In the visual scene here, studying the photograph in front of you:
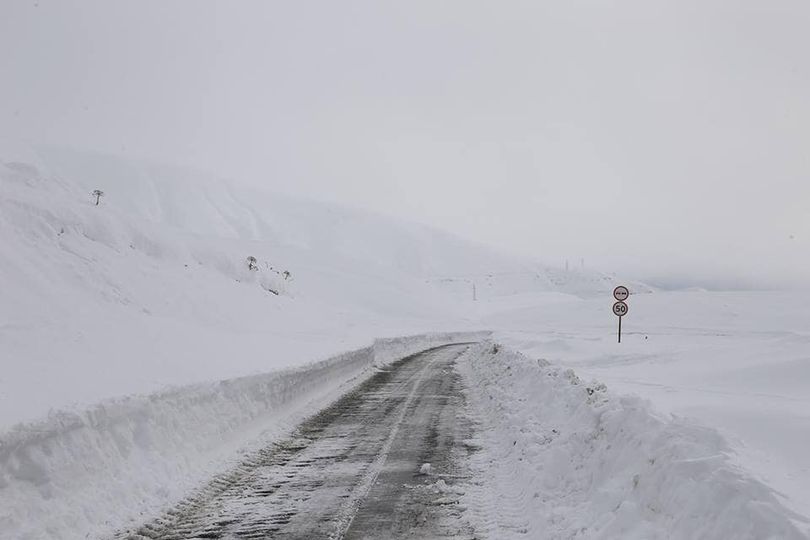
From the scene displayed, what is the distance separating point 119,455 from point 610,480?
5.81m

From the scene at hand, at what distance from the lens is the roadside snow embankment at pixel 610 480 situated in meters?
4.78

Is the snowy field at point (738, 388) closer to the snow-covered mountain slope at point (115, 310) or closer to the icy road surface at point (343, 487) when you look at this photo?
the icy road surface at point (343, 487)

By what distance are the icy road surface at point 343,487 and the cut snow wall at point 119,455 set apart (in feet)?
1.74

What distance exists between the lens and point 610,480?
6.86 metres

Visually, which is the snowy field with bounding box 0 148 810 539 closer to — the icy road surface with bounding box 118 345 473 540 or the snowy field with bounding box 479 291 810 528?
the snowy field with bounding box 479 291 810 528

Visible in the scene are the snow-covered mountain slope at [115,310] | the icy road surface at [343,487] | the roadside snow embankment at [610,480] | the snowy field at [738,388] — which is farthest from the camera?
the snow-covered mountain slope at [115,310]

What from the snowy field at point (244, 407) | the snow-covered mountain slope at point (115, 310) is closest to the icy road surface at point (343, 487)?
the snowy field at point (244, 407)

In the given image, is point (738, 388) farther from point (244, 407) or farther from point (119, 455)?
point (119, 455)

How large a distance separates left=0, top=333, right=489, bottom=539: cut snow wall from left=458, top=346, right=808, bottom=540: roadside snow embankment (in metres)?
3.83

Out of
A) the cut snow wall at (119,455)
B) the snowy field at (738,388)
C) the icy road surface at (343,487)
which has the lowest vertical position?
the icy road surface at (343,487)

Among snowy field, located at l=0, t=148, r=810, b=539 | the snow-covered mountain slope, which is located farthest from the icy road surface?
the snow-covered mountain slope

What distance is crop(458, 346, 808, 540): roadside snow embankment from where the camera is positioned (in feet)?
15.7

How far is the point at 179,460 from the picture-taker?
29.7 ft

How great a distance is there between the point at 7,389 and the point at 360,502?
4764 mm
